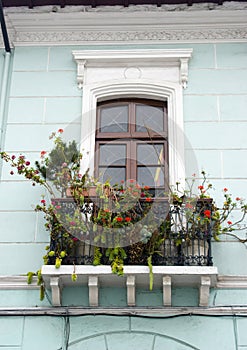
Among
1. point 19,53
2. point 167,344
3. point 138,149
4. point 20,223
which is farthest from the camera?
point 19,53

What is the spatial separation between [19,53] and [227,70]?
3057 mm

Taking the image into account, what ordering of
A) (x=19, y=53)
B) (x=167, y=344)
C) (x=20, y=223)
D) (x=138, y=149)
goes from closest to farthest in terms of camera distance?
(x=167, y=344)
(x=20, y=223)
(x=138, y=149)
(x=19, y=53)

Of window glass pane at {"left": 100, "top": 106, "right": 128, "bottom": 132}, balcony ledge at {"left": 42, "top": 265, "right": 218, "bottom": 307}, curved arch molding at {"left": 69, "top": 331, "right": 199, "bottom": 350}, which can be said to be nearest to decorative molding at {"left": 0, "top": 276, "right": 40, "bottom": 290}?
balcony ledge at {"left": 42, "top": 265, "right": 218, "bottom": 307}

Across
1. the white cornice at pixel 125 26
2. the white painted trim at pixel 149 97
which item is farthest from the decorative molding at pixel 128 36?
the white painted trim at pixel 149 97

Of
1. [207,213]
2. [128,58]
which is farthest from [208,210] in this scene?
[128,58]

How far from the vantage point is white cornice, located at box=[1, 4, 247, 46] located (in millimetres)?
10203

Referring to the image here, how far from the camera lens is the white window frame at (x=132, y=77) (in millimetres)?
9664

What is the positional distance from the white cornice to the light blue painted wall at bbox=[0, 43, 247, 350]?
17 centimetres

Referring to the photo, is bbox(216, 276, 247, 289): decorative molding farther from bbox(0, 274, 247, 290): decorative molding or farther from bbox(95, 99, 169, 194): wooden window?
bbox(95, 99, 169, 194): wooden window

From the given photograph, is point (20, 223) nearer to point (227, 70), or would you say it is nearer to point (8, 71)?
point (8, 71)

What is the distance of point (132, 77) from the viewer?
32.5 feet

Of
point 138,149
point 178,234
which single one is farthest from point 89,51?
point 178,234

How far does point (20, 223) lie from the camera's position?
8.88m

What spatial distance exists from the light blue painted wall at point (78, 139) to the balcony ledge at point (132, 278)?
0.14m
